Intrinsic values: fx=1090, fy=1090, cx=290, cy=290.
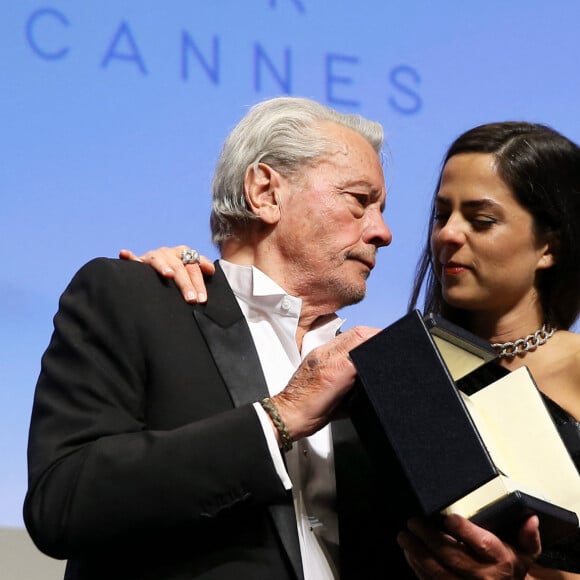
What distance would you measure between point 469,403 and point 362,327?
22 centimetres

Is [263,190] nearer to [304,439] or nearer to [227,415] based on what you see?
[304,439]

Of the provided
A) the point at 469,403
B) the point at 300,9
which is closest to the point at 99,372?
the point at 469,403

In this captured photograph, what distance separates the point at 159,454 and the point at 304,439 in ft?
1.14

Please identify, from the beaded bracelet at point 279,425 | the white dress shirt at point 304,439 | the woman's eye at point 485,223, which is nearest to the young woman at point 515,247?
the woman's eye at point 485,223

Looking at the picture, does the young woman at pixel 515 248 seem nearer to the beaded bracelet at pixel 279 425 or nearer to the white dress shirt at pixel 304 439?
the white dress shirt at pixel 304 439

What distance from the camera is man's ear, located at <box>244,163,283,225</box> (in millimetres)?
2010

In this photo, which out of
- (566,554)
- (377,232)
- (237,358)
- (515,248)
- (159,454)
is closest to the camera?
(159,454)

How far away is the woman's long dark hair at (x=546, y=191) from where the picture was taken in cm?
216

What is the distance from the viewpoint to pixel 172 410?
1600 millimetres

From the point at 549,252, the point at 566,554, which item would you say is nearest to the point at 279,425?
the point at 566,554

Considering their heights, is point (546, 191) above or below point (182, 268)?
below

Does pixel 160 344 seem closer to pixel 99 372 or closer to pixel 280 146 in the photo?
pixel 99 372

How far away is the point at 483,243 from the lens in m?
2.08

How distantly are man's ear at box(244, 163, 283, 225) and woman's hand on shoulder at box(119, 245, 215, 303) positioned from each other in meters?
0.19
